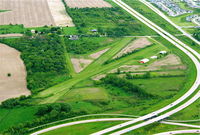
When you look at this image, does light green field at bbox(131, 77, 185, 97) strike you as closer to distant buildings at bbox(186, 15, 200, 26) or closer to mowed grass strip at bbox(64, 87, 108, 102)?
mowed grass strip at bbox(64, 87, 108, 102)

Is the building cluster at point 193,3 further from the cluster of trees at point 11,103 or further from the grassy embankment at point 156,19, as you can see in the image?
the cluster of trees at point 11,103

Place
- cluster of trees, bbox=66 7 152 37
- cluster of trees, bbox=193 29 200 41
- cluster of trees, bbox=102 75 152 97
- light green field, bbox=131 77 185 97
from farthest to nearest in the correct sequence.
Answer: cluster of trees, bbox=66 7 152 37 < cluster of trees, bbox=193 29 200 41 < light green field, bbox=131 77 185 97 < cluster of trees, bbox=102 75 152 97

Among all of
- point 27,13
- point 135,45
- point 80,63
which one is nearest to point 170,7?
point 135,45

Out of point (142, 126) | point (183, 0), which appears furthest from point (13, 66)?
point (183, 0)

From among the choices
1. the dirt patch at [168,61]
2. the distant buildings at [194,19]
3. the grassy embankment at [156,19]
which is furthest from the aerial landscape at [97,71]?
the grassy embankment at [156,19]

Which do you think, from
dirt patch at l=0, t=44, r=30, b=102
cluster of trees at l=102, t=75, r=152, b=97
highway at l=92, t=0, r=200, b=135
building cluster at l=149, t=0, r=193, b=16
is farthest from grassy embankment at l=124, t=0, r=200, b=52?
dirt patch at l=0, t=44, r=30, b=102

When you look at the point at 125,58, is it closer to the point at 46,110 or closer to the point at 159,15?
the point at 46,110
